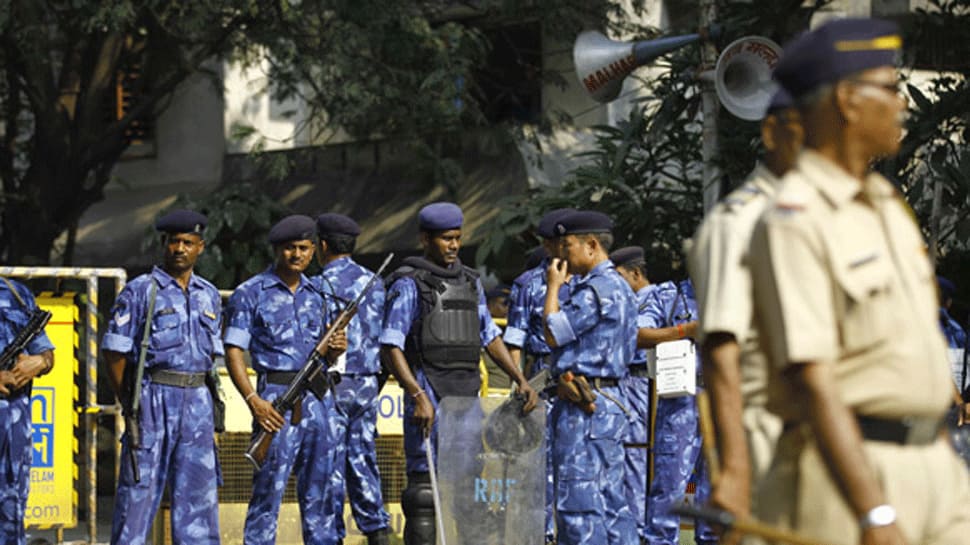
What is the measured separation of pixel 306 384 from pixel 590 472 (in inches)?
78.5

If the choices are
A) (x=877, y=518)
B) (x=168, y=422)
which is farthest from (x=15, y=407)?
(x=877, y=518)

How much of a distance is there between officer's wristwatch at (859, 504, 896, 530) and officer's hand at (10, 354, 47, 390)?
6.98 meters

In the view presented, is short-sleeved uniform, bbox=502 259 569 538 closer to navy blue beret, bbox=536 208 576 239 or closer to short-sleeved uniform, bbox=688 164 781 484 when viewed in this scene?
navy blue beret, bbox=536 208 576 239

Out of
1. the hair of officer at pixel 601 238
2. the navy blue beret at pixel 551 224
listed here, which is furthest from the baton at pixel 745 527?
the navy blue beret at pixel 551 224

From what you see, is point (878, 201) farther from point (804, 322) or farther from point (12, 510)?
point (12, 510)

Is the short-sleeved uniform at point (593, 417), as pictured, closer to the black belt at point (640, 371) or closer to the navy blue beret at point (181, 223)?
the navy blue beret at point (181, 223)

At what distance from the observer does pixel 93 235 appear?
79.7 feet

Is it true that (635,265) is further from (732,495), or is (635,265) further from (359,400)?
(732,495)

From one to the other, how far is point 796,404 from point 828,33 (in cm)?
93

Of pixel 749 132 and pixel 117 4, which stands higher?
pixel 117 4

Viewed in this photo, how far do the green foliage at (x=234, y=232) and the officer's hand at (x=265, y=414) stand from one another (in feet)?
28.1

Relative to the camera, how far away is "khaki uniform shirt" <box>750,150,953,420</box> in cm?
446

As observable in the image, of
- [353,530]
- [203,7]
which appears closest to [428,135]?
[203,7]

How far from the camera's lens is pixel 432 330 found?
1066 centimetres
